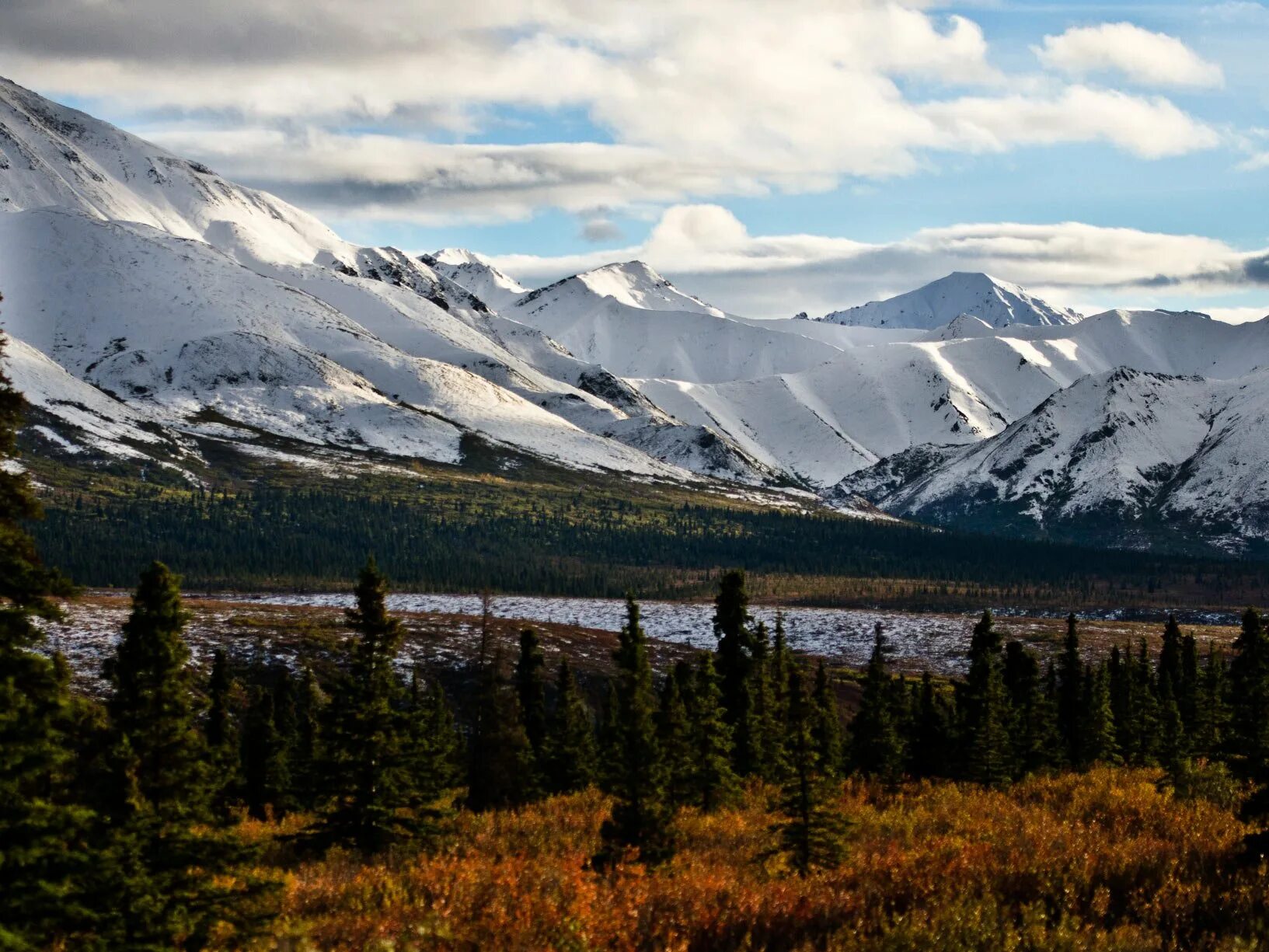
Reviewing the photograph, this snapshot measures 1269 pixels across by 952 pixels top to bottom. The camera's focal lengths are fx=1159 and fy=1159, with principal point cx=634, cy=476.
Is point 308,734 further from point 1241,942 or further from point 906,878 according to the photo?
point 1241,942

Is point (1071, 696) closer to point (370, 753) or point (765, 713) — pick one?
point (765, 713)

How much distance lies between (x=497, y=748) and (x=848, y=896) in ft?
96.7

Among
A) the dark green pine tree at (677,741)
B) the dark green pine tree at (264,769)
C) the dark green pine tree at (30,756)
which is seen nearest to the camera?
the dark green pine tree at (30,756)

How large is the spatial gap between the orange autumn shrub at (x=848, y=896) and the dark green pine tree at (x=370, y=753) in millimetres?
4742

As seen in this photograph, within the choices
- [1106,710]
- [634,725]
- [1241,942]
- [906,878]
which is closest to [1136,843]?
[906,878]

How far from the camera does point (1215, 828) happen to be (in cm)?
1906

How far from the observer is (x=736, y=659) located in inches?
2263

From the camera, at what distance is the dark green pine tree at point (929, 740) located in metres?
60.1

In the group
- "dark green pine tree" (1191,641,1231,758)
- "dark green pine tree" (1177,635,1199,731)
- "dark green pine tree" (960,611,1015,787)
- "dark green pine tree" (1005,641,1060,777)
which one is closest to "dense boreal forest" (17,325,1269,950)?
"dark green pine tree" (960,611,1015,787)

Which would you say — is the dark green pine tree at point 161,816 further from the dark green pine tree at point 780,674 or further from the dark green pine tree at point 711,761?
the dark green pine tree at point 780,674

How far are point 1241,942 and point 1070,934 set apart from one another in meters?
1.64

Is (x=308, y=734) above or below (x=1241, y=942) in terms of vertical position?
below

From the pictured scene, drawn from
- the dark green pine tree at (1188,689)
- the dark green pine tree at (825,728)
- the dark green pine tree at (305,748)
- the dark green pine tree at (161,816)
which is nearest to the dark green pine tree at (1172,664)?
the dark green pine tree at (1188,689)

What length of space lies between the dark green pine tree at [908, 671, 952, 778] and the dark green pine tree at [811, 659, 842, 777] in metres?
9.00
